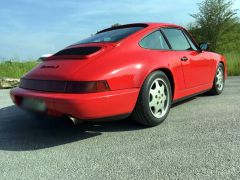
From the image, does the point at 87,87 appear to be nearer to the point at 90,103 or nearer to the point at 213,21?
the point at 90,103

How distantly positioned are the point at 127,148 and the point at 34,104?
1.18m

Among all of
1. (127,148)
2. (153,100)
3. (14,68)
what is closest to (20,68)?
(14,68)

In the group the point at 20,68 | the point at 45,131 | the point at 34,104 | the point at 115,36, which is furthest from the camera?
the point at 20,68

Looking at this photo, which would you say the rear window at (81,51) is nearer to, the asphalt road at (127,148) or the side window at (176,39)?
the asphalt road at (127,148)

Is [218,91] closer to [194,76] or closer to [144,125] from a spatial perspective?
[194,76]

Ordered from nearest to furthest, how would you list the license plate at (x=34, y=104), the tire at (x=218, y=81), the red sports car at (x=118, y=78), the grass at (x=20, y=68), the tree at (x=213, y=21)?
the red sports car at (x=118, y=78), the license plate at (x=34, y=104), the tire at (x=218, y=81), the grass at (x=20, y=68), the tree at (x=213, y=21)

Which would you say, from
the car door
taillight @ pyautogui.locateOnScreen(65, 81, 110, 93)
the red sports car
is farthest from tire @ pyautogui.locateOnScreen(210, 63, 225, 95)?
taillight @ pyautogui.locateOnScreen(65, 81, 110, 93)

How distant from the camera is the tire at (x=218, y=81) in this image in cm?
633

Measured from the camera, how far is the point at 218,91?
6477 mm

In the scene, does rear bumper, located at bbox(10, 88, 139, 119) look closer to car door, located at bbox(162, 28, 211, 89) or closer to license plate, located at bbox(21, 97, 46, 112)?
license plate, located at bbox(21, 97, 46, 112)

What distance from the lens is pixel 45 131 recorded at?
15.0 feet

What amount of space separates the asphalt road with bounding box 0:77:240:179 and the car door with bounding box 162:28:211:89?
49 centimetres

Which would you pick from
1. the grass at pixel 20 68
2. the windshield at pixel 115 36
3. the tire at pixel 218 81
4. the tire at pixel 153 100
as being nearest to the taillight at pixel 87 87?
the tire at pixel 153 100

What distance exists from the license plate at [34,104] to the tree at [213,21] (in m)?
26.4
